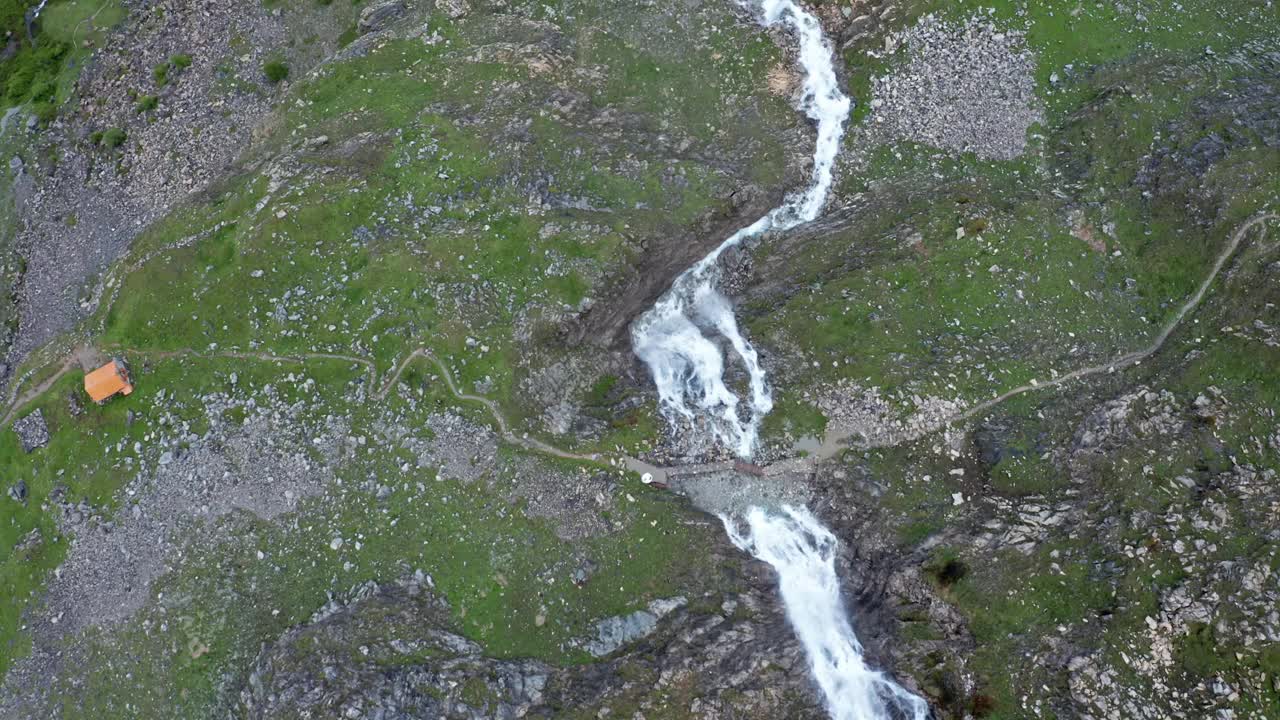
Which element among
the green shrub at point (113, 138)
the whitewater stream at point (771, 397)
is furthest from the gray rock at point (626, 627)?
the green shrub at point (113, 138)

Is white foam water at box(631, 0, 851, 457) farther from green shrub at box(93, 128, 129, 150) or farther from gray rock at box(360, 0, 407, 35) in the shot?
green shrub at box(93, 128, 129, 150)

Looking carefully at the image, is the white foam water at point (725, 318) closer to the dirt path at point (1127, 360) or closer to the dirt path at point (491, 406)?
the dirt path at point (491, 406)

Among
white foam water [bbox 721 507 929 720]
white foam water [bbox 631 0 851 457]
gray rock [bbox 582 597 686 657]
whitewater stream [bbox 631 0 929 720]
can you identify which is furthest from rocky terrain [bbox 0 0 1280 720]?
white foam water [bbox 631 0 851 457]

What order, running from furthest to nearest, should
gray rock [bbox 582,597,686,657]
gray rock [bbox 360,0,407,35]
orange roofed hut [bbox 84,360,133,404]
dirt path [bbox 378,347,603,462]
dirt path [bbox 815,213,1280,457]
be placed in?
gray rock [bbox 360,0,407,35]
orange roofed hut [bbox 84,360,133,404]
dirt path [bbox 378,347,603,462]
dirt path [bbox 815,213,1280,457]
gray rock [bbox 582,597,686,657]

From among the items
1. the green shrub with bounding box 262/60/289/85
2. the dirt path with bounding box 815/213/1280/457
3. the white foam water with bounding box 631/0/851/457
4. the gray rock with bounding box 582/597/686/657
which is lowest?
the dirt path with bounding box 815/213/1280/457

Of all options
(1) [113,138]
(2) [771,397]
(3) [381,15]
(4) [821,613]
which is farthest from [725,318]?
(1) [113,138]

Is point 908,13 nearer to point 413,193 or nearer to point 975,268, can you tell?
point 975,268
